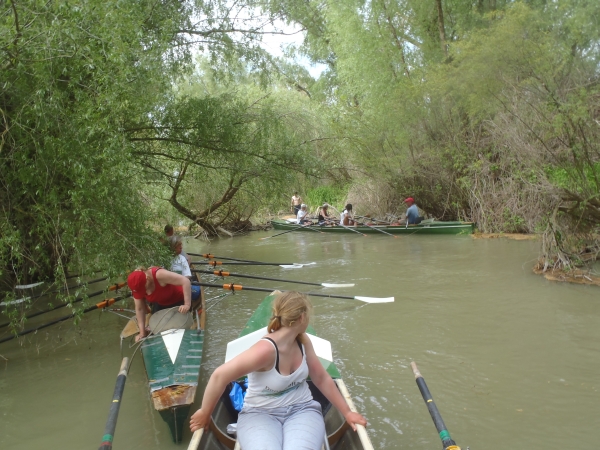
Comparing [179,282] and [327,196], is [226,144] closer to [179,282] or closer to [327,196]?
[179,282]

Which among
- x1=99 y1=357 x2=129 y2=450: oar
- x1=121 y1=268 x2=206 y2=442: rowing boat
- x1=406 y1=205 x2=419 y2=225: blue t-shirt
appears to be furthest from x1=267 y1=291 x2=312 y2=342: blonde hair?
x1=406 y1=205 x2=419 y2=225: blue t-shirt

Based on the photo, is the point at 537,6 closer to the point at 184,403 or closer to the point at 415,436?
the point at 415,436

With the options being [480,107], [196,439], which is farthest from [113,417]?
[480,107]

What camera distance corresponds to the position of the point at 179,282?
563 cm

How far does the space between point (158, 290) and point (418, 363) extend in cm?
301

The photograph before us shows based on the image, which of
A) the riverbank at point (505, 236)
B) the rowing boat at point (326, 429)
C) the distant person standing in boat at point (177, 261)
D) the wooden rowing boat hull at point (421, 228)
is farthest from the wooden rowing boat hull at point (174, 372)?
the wooden rowing boat hull at point (421, 228)

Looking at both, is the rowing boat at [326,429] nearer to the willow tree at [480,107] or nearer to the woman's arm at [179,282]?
the woman's arm at [179,282]

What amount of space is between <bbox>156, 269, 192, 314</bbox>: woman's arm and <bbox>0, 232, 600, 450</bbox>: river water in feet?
2.55

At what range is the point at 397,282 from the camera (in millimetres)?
9453

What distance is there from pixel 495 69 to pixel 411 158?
18.4ft

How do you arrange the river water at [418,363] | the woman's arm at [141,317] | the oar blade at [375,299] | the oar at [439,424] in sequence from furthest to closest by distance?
the oar blade at [375,299] < the woman's arm at [141,317] < the river water at [418,363] < the oar at [439,424]

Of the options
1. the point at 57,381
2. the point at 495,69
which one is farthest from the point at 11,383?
the point at 495,69

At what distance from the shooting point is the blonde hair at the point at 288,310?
2.78 metres

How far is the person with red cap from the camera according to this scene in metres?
5.48
